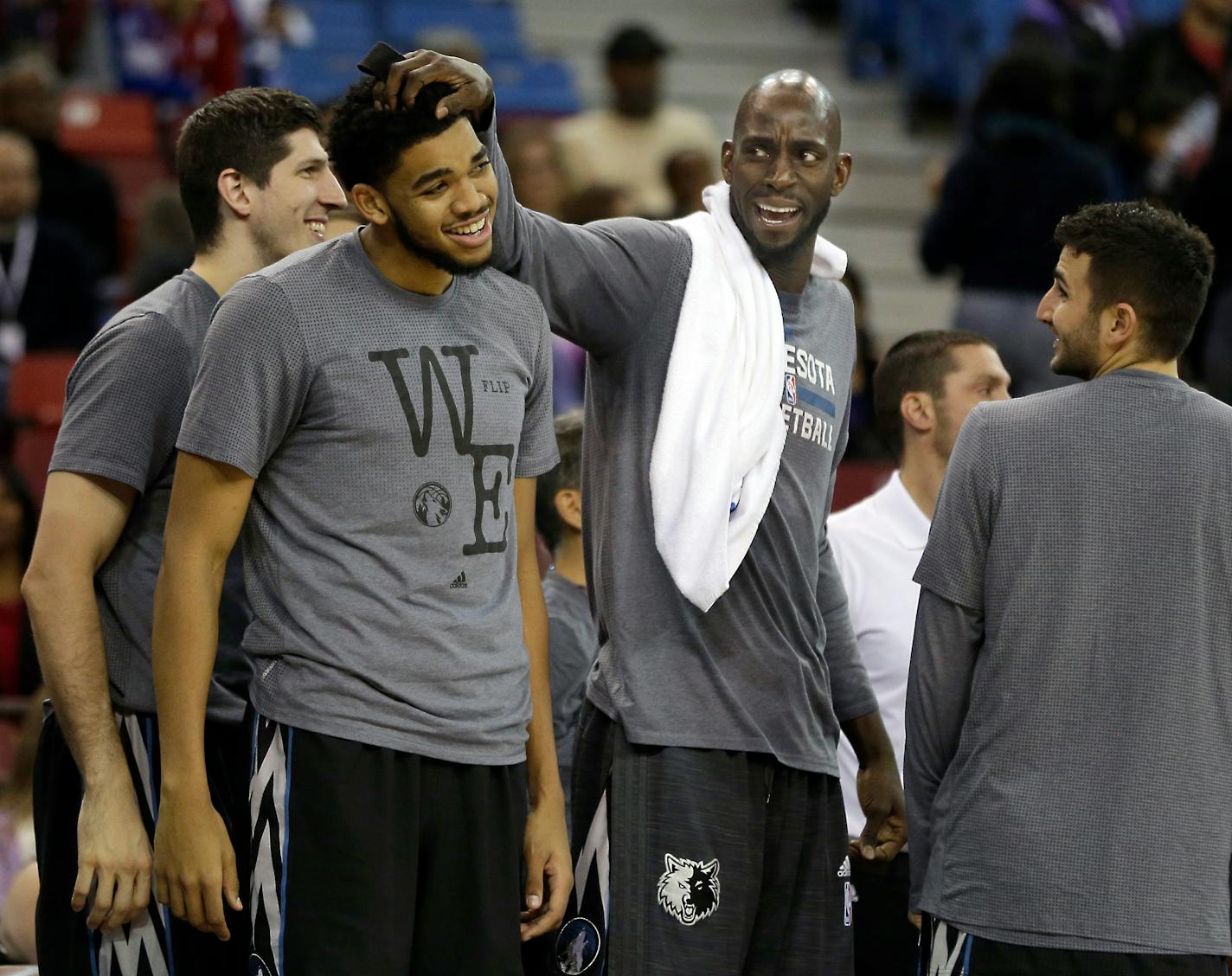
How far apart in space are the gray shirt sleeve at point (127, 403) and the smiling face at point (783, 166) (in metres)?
1.05

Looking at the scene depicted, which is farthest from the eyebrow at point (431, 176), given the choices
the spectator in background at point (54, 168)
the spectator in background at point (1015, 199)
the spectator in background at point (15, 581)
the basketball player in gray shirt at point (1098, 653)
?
the spectator in background at point (54, 168)

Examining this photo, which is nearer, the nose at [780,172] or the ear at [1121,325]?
the ear at [1121,325]

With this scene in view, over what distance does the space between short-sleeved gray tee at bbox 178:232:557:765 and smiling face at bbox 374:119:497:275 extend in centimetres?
8

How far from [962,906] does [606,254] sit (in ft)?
4.06

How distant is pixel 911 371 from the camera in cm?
410

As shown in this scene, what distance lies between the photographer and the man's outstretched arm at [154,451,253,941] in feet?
8.70

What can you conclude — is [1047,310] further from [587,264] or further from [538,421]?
[538,421]

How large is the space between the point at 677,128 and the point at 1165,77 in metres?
2.56

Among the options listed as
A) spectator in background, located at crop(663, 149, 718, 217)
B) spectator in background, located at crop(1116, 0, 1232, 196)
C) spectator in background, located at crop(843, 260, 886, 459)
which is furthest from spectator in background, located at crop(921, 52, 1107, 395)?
spectator in background, located at crop(1116, 0, 1232, 196)

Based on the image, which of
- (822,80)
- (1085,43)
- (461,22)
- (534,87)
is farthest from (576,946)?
(822,80)

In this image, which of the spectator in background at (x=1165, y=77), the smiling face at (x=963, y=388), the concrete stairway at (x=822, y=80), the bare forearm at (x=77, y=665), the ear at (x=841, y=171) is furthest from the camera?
the concrete stairway at (x=822, y=80)

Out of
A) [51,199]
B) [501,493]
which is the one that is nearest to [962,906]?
[501,493]

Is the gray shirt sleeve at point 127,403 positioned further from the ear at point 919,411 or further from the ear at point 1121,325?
the ear at point 919,411

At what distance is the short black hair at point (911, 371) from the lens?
13.3ft
